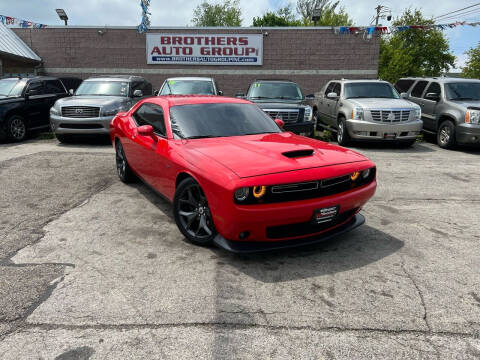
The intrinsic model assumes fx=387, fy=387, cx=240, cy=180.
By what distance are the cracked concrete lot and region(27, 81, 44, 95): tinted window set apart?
285 inches

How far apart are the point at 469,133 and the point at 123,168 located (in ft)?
27.6

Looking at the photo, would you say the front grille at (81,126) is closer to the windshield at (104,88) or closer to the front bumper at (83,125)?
the front bumper at (83,125)

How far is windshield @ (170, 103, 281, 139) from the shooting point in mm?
4469

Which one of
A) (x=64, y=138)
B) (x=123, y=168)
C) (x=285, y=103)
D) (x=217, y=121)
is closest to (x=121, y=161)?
(x=123, y=168)

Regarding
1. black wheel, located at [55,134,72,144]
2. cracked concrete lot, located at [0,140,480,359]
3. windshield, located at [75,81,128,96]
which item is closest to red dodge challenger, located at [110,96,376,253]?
cracked concrete lot, located at [0,140,480,359]

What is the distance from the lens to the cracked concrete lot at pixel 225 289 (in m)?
2.43

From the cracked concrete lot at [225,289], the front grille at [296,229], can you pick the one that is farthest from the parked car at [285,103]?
the front grille at [296,229]

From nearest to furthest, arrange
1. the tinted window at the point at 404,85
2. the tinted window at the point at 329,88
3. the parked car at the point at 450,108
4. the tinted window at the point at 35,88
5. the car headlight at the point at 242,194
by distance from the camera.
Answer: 1. the car headlight at the point at 242,194
2. the parked car at the point at 450,108
3. the tinted window at the point at 35,88
4. the tinted window at the point at 329,88
5. the tinted window at the point at 404,85

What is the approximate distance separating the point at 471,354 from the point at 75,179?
6.07 metres

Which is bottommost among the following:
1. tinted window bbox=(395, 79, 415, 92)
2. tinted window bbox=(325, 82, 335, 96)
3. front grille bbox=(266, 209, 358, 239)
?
front grille bbox=(266, 209, 358, 239)

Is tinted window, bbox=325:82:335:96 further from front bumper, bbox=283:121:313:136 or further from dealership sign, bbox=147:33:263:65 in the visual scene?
dealership sign, bbox=147:33:263:65

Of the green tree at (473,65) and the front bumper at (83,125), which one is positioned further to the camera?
the green tree at (473,65)

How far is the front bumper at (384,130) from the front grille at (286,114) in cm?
145

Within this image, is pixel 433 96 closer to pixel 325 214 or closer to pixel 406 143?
pixel 406 143
